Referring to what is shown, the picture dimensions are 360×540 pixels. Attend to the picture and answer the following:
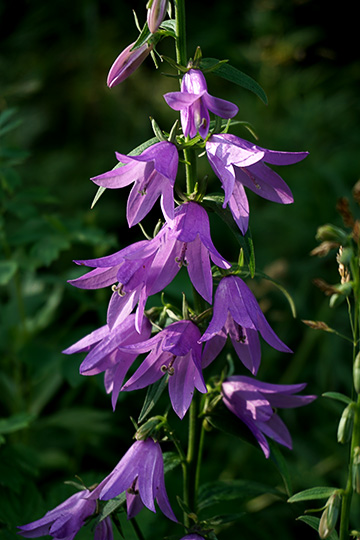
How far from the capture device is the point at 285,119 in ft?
13.3

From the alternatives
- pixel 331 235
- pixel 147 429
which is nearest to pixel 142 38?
pixel 331 235

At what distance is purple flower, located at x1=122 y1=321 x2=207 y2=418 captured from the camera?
1.32 m

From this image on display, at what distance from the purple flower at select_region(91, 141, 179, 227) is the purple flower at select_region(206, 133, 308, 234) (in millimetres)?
90

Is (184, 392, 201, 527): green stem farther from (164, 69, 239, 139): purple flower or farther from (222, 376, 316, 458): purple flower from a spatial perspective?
(164, 69, 239, 139): purple flower

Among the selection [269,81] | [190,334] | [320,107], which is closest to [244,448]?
[190,334]

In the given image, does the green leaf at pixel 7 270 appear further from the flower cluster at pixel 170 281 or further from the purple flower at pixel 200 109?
the purple flower at pixel 200 109

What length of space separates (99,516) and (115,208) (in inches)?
100

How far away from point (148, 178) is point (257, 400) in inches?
23.2

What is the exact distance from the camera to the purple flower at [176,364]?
51.9 inches

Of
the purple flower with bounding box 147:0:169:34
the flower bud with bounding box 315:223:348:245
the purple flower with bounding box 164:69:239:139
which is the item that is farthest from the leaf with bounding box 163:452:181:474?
the purple flower with bounding box 147:0:169:34

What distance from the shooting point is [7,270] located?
6.86 feet

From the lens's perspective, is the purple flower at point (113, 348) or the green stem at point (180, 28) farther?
the purple flower at point (113, 348)

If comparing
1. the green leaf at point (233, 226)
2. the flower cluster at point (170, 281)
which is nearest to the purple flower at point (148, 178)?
the flower cluster at point (170, 281)

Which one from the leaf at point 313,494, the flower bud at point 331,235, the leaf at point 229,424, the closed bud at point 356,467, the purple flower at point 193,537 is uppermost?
the flower bud at point 331,235
